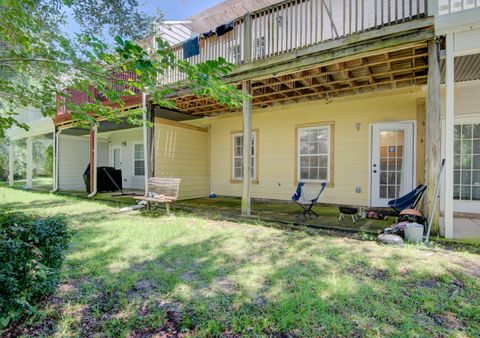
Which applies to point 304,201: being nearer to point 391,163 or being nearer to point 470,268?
point 391,163

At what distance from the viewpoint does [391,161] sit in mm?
6516

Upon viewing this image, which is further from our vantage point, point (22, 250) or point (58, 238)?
point (58, 238)

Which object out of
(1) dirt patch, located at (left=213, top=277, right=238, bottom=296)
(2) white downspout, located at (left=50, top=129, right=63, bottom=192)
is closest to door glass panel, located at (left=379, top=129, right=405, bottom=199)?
(1) dirt patch, located at (left=213, top=277, right=238, bottom=296)

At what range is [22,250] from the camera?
1896 millimetres

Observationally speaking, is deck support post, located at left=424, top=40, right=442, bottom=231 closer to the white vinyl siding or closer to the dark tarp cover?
the dark tarp cover

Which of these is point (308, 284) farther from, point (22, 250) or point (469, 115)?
point (469, 115)

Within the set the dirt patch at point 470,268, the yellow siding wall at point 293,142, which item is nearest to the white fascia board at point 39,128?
the yellow siding wall at point 293,142

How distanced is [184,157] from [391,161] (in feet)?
19.5

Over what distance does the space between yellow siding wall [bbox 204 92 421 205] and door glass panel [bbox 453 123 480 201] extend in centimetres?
106

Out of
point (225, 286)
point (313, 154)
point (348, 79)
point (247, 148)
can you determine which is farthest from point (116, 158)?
point (225, 286)

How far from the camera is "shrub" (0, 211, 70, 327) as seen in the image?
71.9 inches

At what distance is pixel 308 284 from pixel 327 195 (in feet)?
16.6

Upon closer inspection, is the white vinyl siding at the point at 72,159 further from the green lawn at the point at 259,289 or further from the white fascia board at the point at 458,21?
the white fascia board at the point at 458,21

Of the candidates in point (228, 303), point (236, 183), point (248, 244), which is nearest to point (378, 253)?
point (248, 244)
